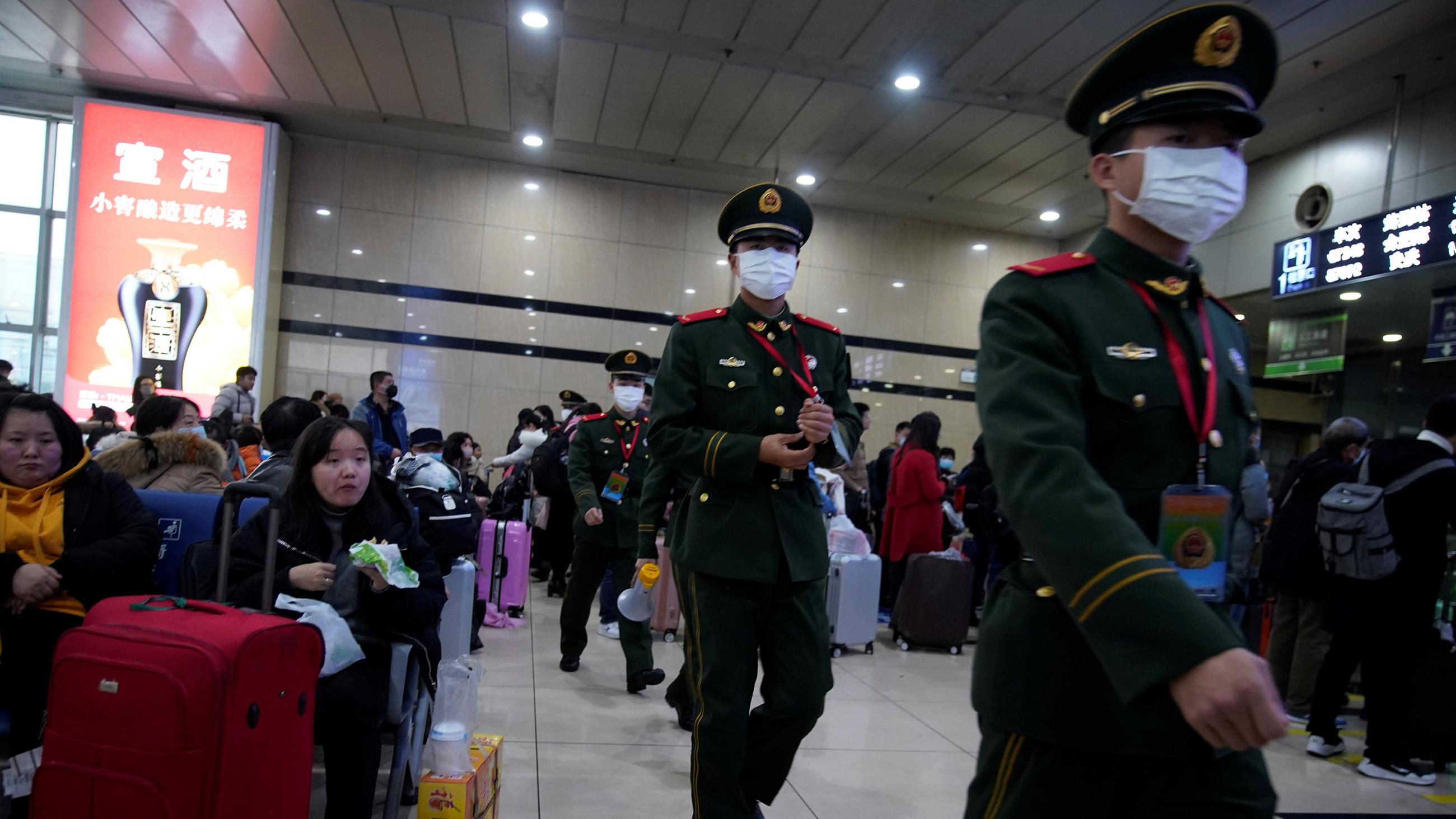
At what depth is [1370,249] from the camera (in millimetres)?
7754

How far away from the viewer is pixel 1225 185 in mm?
1343

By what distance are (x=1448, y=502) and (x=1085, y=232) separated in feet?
34.9

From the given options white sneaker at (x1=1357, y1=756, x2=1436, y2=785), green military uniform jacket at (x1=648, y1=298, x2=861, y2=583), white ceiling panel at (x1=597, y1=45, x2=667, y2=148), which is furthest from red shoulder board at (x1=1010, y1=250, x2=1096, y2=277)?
white ceiling panel at (x1=597, y1=45, x2=667, y2=148)

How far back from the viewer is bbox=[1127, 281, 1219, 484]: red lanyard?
1262mm

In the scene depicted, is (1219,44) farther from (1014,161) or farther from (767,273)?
(1014,161)

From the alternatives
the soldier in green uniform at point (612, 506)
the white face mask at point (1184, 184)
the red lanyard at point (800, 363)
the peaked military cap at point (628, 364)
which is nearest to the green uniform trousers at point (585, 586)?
the soldier in green uniform at point (612, 506)

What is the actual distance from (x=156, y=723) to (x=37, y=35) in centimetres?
1098

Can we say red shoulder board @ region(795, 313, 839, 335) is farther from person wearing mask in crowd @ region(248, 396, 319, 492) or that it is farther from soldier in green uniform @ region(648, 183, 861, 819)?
person wearing mask in crowd @ region(248, 396, 319, 492)

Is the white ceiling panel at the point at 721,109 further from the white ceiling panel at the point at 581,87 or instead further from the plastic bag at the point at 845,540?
the plastic bag at the point at 845,540

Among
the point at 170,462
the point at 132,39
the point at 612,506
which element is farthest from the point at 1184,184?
the point at 132,39

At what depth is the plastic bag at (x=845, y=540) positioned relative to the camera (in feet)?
21.3

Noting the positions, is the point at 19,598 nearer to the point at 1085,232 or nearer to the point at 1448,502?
the point at 1448,502

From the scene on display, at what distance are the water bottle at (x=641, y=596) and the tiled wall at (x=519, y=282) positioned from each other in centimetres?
1030

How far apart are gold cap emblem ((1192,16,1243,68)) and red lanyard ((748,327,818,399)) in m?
1.56
